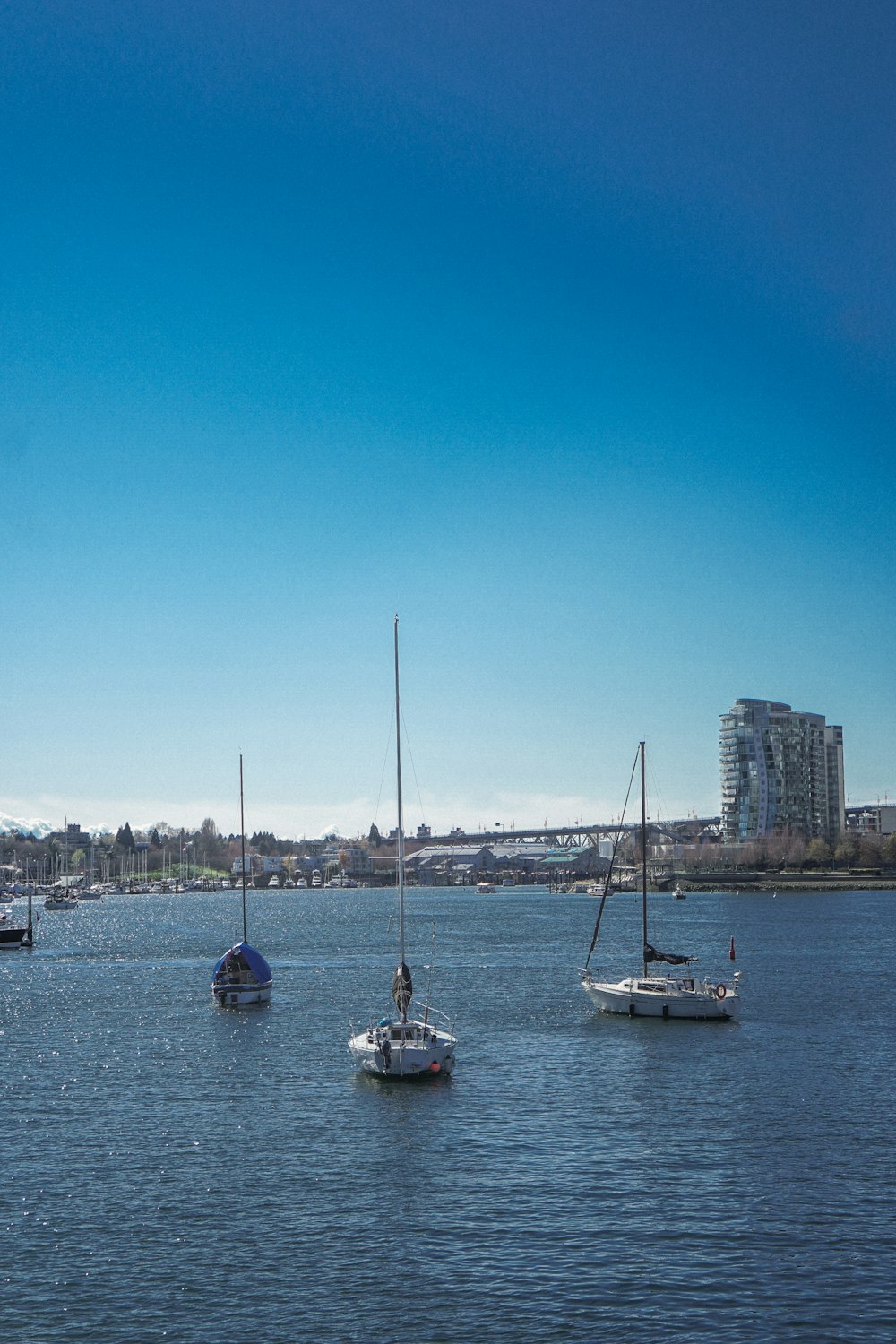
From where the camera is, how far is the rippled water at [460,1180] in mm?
29281

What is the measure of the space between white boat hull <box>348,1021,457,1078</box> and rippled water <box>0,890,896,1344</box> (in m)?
0.90

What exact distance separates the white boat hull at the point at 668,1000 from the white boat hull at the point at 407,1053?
2109 centimetres

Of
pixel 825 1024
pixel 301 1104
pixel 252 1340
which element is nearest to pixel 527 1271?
pixel 252 1340

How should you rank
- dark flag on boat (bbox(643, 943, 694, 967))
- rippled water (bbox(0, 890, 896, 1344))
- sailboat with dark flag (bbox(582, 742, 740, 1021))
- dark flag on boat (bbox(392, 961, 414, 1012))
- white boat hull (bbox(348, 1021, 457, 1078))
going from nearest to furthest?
1. rippled water (bbox(0, 890, 896, 1344))
2. white boat hull (bbox(348, 1021, 457, 1078))
3. dark flag on boat (bbox(392, 961, 414, 1012))
4. sailboat with dark flag (bbox(582, 742, 740, 1021))
5. dark flag on boat (bbox(643, 943, 694, 967))

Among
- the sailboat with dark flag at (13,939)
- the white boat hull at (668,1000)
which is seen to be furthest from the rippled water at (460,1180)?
the sailboat with dark flag at (13,939)

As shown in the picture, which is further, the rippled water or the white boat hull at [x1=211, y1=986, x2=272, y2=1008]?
the white boat hull at [x1=211, y1=986, x2=272, y2=1008]

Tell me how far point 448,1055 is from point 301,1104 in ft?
23.4

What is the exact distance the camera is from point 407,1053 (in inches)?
2138

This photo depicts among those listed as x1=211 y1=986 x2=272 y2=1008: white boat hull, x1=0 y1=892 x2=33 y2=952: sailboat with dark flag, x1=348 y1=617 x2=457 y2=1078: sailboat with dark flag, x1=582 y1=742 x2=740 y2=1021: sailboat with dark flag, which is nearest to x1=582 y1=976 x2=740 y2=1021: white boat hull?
x1=582 y1=742 x2=740 y2=1021: sailboat with dark flag

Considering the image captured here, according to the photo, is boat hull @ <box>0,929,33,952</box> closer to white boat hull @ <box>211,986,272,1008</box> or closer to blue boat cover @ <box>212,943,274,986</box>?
blue boat cover @ <box>212,943,274,986</box>

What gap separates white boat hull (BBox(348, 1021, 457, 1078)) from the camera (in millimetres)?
54344

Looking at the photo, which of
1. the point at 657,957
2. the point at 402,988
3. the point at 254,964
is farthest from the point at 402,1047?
the point at 254,964

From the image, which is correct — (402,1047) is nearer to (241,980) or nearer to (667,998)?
(667,998)

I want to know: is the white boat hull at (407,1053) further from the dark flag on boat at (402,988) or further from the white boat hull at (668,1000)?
the white boat hull at (668,1000)
